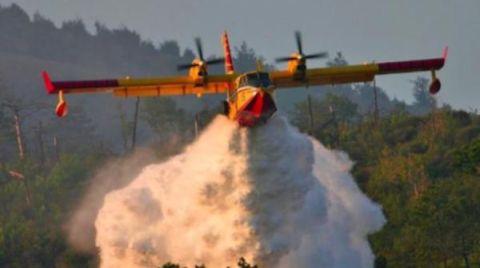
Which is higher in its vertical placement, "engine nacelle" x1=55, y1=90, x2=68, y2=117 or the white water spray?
"engine nacelle" x1=55, y1=90, x2=68, y2=117

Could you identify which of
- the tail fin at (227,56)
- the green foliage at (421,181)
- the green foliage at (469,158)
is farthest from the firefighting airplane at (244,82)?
the green foliage at (469,158)

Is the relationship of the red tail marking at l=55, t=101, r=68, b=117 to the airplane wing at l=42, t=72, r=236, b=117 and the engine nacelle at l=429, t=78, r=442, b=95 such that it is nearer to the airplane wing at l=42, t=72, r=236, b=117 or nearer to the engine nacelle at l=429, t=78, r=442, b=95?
the airplane wing at l=42, t=72, r=236, b=117

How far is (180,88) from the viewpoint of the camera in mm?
43656

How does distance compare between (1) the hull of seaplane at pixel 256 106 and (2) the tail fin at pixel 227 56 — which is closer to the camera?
(1) the hull of seaplane at pixel 256 106

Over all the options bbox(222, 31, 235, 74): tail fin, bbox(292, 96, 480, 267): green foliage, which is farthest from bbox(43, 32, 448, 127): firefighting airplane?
bbox(292, 96, 480, 267): green foliage

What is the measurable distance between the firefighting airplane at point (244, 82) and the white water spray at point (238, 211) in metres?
1.42

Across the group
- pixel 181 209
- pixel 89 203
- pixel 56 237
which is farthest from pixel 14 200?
pixel 181 209

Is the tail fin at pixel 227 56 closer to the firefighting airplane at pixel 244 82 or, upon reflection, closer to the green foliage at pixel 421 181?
the firefighting airplane at pixel 244 82

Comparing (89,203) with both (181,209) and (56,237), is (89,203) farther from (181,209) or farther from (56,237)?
(181,209)

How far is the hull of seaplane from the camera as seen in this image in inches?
1499

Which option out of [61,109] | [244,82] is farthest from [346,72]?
[61,109]

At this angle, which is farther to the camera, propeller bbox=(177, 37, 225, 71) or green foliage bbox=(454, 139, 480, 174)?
green foliage bbox=(454, 139, 480, 174)

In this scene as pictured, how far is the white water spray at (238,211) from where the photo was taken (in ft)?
133

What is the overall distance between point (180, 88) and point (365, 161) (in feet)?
128
